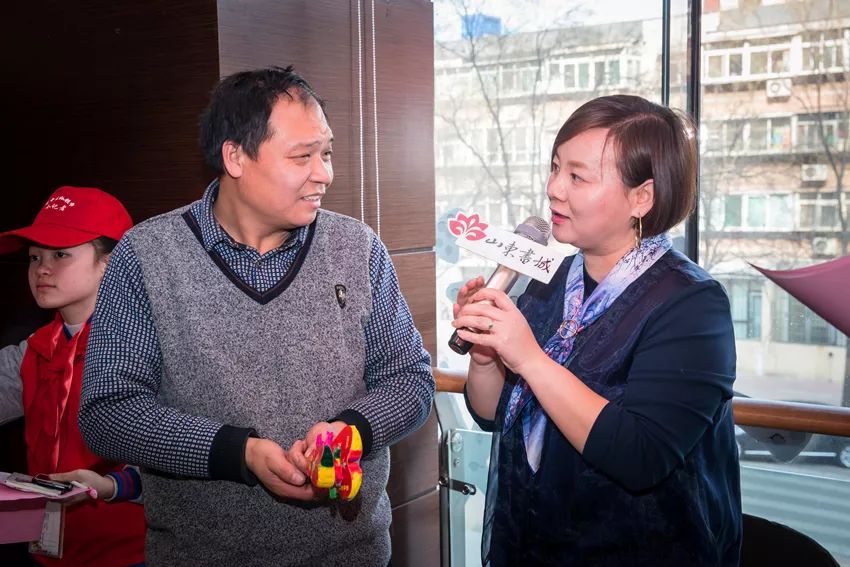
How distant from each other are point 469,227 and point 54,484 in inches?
41.1

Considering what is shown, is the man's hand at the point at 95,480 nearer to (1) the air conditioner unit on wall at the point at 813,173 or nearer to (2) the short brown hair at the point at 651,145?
(2) the short brown hair at the point at 651,145

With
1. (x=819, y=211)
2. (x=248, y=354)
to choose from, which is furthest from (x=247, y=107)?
(x=819, y=211)

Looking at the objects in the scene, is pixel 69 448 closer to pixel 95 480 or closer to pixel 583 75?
pixel 95 480

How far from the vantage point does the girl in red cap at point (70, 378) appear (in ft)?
6.35

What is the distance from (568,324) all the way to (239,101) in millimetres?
736

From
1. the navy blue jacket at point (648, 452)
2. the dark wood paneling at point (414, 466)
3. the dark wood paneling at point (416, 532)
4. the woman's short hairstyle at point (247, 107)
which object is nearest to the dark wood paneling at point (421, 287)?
the dark wood paneling at point (414, 466)

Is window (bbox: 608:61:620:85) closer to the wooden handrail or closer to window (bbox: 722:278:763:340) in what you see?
window (bbox: 722:278:763:340)

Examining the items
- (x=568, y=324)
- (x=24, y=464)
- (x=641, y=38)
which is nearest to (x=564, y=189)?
(x=568, y=324)

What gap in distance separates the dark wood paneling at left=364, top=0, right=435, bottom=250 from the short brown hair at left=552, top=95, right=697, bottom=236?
1.14 m

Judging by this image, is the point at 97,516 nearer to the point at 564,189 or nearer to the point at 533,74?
the point at 564,189

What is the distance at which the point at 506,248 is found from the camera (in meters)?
1.42

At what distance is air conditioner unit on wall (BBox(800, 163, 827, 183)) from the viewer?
519 cm

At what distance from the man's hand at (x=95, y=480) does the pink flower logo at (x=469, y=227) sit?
3.37 ft

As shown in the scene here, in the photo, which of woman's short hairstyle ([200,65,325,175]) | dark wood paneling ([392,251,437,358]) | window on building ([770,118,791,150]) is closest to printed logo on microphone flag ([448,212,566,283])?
woman's short hairstyle ([200,65,325,175])
